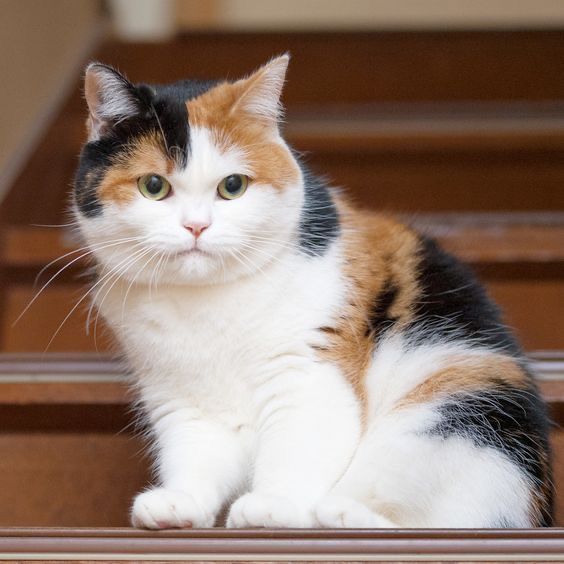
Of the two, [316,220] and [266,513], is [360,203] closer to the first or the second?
[316,220]

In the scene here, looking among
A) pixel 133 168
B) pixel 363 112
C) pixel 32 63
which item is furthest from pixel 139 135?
pixel 363 112

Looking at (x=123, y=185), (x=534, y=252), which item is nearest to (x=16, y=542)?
(x=123, y=185)

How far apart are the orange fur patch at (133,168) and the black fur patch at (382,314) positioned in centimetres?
44

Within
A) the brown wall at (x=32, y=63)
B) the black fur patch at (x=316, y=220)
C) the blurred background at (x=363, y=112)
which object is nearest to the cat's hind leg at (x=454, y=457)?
the black fur patch at (x=316, y=220)

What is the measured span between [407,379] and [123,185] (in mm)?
569

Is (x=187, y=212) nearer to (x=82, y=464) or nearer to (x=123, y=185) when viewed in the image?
(x=123, y=185)

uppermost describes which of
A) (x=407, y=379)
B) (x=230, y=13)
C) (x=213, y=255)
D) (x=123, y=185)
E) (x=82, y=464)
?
(x=230, y=13)

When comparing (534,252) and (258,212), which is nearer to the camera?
(258,212)

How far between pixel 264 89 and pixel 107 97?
0.85 feet

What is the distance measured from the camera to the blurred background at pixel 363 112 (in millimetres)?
2164

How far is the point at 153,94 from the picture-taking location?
135cm

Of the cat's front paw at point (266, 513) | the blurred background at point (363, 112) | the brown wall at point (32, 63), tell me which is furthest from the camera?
the brown wall at point (32, 63)

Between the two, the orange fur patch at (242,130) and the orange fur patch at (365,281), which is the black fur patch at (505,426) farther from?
the orange fur patch at (242,130)

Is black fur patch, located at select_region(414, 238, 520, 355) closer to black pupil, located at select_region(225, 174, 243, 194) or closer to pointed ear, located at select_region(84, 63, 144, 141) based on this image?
black pupil, located at select_region(225, 174, 243, 194)
